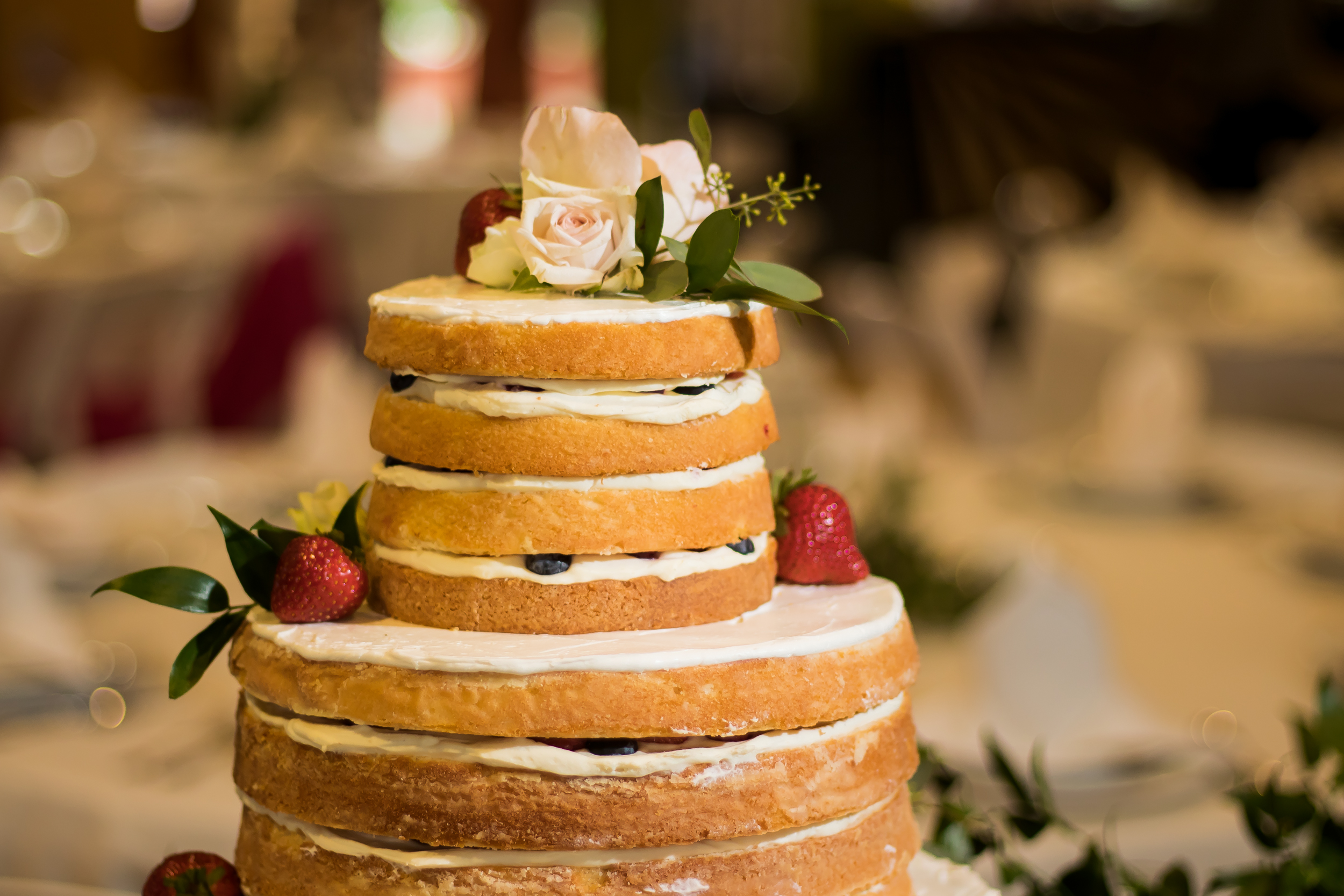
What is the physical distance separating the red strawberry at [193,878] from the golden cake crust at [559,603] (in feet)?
1.04

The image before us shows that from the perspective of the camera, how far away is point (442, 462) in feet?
3.85

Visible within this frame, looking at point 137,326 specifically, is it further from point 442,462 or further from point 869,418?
point 442,462

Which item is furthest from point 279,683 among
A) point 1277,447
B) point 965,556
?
point 1277,447

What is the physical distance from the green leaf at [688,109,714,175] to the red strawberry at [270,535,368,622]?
0.49m

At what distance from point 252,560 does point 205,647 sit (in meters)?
0.11

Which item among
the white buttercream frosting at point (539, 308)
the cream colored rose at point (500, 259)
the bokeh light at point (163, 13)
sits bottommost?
the white buttercream frosting at point (539, 308)

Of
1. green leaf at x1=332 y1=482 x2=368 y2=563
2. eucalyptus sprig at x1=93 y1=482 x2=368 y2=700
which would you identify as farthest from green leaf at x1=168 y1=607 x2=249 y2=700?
green leaf at x1=332 y1=482 x2=368 y2=563

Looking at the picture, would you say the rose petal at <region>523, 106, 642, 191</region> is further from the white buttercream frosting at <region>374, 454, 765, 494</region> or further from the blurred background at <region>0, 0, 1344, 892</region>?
the blurred background at <region>0, 0, 1344, 892</region>

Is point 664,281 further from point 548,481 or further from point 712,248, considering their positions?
point 548,481

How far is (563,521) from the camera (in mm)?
1153

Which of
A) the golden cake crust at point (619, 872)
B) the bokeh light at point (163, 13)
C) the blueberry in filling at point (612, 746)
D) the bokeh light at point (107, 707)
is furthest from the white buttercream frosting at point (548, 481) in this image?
the bokeh light at point (163, 13)

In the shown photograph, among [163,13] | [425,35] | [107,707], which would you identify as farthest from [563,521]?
[425,35]

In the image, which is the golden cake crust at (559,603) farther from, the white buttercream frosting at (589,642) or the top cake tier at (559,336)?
the top cake tier at (559,336)

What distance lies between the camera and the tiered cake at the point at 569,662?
1090 millimetres
